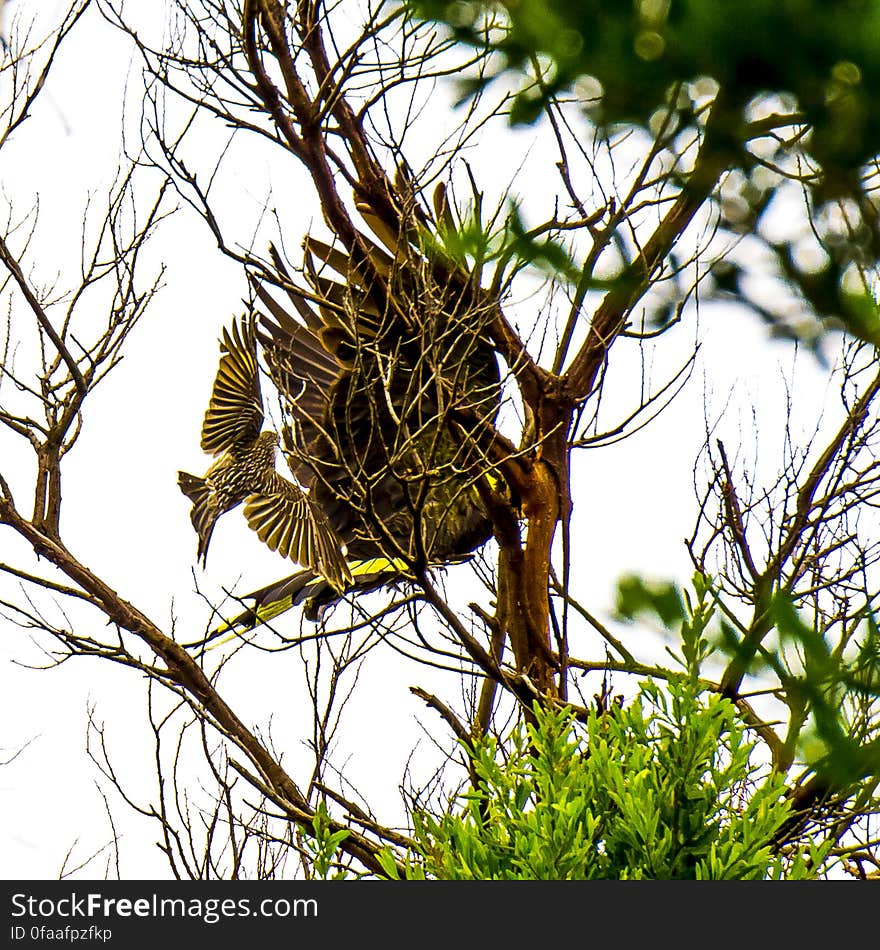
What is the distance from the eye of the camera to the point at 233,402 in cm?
388

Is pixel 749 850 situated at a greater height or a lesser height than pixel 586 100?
lesser

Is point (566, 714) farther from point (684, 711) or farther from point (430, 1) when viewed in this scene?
point (430, 1)

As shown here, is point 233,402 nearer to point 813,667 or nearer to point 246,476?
point 246,476

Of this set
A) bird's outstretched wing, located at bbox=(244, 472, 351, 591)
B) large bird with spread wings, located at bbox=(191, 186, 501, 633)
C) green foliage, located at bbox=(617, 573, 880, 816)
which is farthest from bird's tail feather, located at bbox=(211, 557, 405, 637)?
green foliage, located at bbox=(617, 573, 880, 816)

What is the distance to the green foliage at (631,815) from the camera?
1.81m

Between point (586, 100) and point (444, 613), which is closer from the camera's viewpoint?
point (586, 100)

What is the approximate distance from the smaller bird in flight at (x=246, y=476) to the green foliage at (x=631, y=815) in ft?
5.82

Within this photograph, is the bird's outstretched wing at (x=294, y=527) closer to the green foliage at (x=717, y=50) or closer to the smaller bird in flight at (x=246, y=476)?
the smaller bird in flight at (x=246, y=476)

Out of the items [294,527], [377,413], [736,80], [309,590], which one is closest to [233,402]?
[294,527]

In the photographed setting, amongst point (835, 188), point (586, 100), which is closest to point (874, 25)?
point (835, 188)

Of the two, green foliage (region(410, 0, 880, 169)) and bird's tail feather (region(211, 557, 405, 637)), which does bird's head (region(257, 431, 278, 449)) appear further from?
green foliage (region(410, 0, 880, 169))

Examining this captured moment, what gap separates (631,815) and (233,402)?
2.44m

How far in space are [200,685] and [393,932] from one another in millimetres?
1466

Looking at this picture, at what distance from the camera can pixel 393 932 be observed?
169 centimetres
